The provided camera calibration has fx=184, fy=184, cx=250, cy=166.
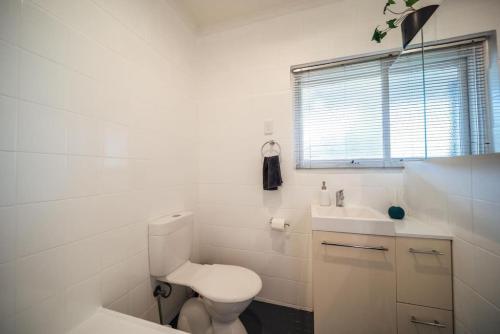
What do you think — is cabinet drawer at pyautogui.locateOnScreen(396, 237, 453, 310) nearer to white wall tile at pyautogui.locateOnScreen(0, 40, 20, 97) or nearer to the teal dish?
the teal dish

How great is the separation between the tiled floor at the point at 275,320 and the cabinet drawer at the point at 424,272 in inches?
28.7

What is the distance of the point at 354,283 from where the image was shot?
108cm

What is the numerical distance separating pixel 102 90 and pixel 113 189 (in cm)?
52

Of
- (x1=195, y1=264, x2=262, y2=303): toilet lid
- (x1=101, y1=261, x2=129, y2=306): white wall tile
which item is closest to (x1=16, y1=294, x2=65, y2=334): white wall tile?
→ (x1=101, y1=261, x2=129, y2=306): white wall tile

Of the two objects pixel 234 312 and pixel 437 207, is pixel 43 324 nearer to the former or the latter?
pixel 234 312

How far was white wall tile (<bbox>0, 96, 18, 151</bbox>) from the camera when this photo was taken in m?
0.63

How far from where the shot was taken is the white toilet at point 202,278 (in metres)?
1.08

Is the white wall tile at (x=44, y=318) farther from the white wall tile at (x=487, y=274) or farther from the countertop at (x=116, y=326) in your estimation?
the white wall tile at (x=487, y=274)

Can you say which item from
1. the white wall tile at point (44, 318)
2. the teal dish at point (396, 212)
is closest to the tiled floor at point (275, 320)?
the teal dish at point (396, 212)

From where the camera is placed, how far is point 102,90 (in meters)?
0.96

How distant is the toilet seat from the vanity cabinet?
430mm

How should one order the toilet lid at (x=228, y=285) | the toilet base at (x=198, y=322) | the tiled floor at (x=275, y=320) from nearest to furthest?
the toilet lid at (x=228, y=285)
the toilet base at (x=198, y=322)
the tiled floor at (x=275, y=320)

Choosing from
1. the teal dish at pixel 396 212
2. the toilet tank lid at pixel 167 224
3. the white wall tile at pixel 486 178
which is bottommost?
the toilet tank lid at pixel 167 224

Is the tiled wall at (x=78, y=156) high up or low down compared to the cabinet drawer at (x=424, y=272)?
up
